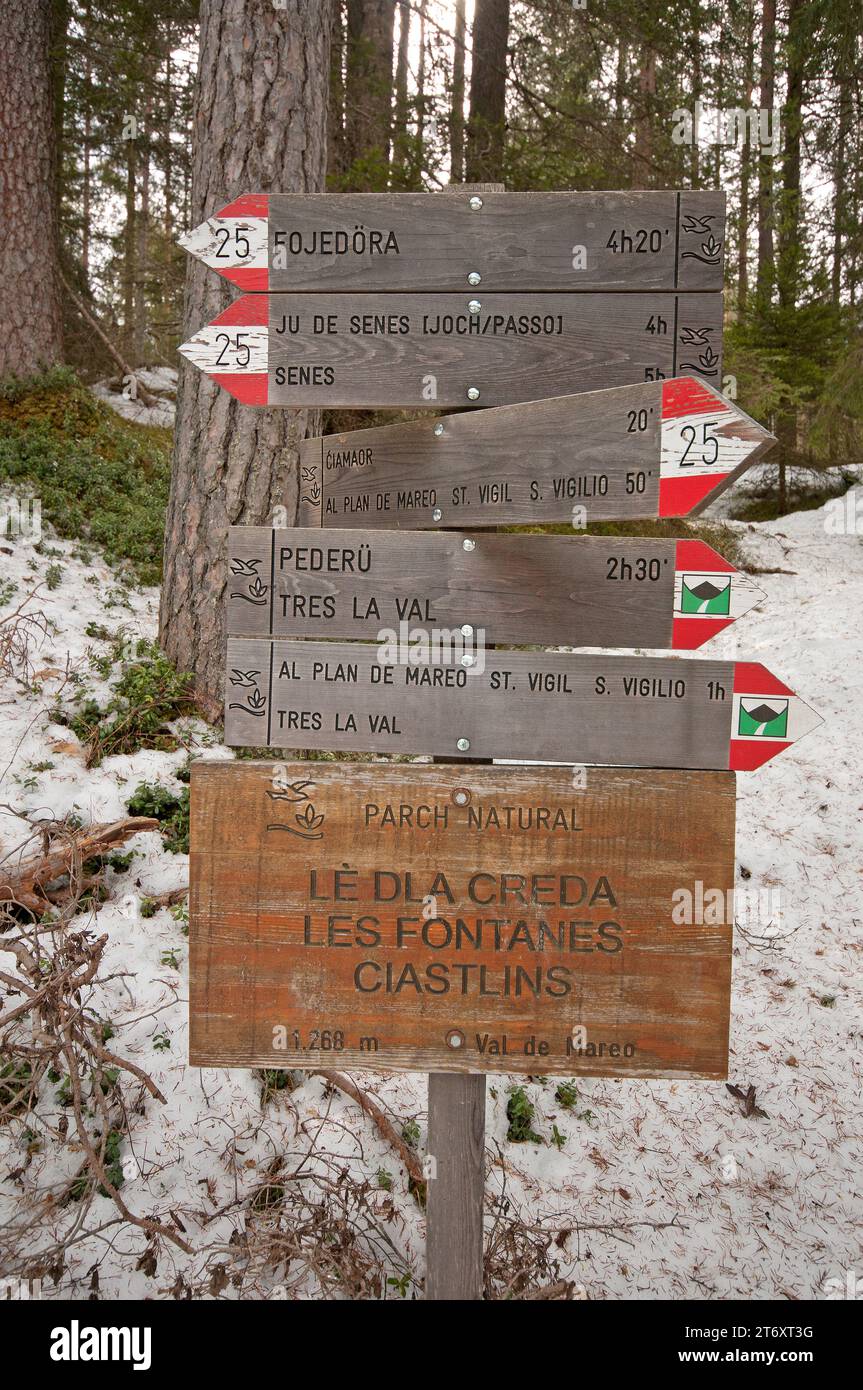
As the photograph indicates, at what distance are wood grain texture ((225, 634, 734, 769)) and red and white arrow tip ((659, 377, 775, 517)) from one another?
44 cm

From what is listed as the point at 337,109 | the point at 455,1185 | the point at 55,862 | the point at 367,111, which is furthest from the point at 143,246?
the point at 455,1185

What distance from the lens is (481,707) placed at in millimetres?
2230

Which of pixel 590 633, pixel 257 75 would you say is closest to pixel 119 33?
pixel 257 75

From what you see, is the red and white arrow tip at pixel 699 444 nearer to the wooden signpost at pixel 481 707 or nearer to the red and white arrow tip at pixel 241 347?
the wooden signpost at pixel 481 707

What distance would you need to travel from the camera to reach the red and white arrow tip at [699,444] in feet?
6.35

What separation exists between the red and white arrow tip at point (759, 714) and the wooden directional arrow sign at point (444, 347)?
2.60ft

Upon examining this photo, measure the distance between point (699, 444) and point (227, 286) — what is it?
4018 millimetres

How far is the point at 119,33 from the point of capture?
8852 millimetres

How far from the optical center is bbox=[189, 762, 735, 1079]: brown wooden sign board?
7.32ft

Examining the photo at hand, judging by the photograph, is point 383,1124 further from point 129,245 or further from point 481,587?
point 129,245

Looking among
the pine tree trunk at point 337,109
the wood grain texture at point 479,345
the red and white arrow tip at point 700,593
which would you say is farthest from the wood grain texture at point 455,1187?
the pine tree trunk at point 337,109

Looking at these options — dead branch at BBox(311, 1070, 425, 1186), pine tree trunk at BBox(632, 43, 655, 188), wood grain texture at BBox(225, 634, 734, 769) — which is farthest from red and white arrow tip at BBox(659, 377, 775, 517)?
pine tree trunk at BBox(632, 43, 655, 188)

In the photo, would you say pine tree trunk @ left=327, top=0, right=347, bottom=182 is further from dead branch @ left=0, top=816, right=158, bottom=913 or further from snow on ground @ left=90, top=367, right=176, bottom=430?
dead branch @ left=0, top=816, right=158, bottom=913
